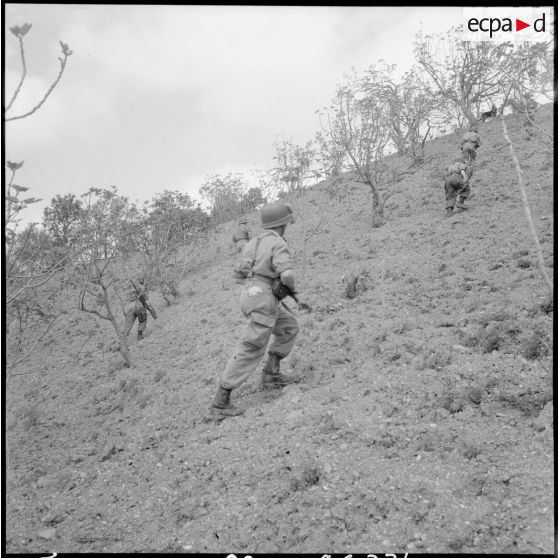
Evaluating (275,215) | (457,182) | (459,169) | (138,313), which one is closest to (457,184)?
(457,182)

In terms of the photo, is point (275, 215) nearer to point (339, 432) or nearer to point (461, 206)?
point (339, 432)

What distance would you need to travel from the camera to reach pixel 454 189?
9.82m

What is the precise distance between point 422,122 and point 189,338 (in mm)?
9867

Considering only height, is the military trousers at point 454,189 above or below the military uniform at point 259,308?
above

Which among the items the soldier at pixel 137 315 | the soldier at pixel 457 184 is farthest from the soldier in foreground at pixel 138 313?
the soldier at pixel 457 184

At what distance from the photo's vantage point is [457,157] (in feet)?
46.3

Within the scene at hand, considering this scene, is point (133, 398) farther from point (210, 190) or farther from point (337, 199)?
point (210, 190)

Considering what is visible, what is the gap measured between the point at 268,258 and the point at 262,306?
45 cm

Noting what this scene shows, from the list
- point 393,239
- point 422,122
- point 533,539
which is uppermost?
point 422,122

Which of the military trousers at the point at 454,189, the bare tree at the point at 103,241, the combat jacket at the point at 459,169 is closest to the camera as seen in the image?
the bare tree at the point at 103,241

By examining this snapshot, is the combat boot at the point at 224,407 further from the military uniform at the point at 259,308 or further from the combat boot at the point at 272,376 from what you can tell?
the combat boot at the point at 272,376

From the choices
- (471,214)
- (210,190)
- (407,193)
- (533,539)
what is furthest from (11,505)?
(210,190)

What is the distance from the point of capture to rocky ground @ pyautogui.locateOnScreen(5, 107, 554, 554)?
108 inches

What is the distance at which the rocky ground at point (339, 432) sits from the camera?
2.75 meters
